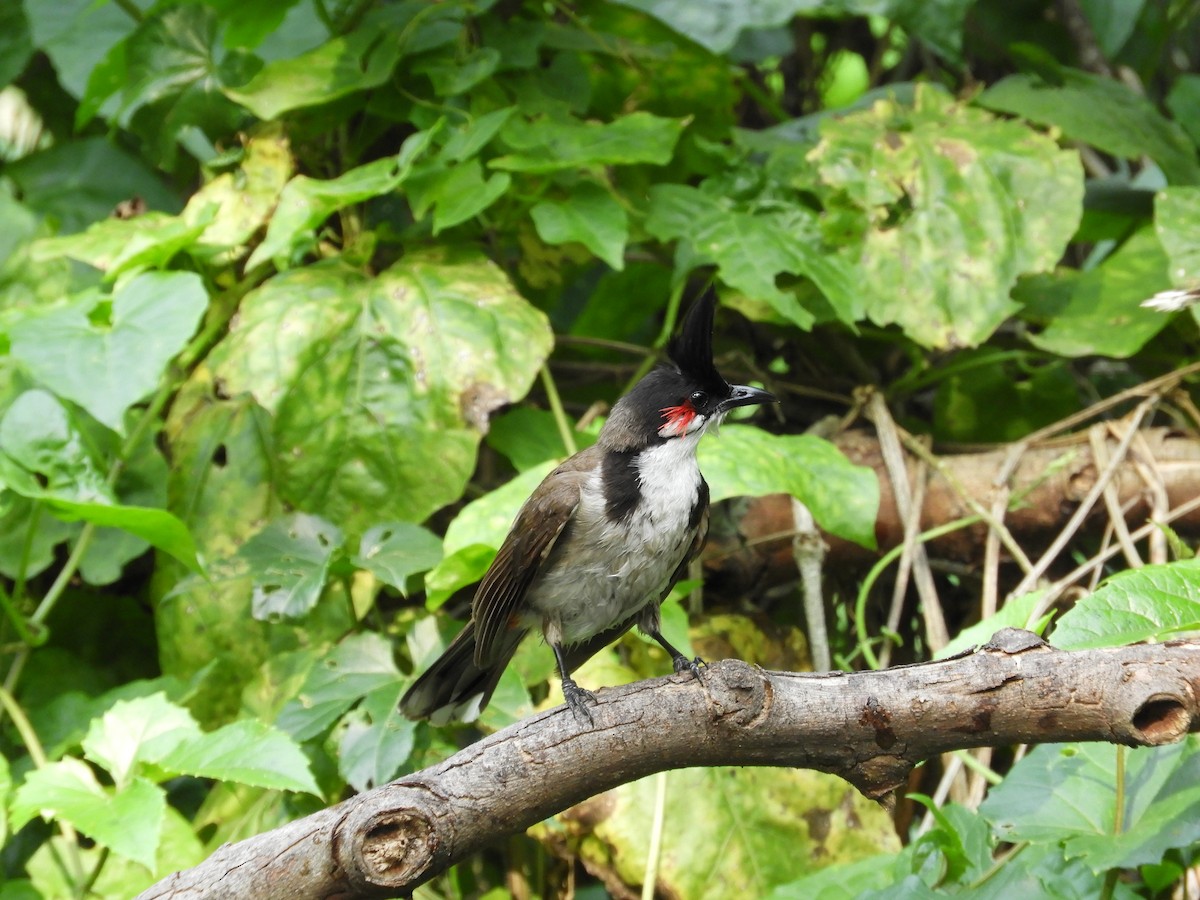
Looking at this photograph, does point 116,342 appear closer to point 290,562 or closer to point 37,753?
point 290,562

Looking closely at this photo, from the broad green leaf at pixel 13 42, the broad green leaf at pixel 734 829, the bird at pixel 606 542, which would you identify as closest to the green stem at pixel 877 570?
the broad green leaf at pixel 734 829

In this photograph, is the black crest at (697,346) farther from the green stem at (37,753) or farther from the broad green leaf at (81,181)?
the broad green leaf at (81,181)

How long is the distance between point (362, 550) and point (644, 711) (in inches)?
40.7

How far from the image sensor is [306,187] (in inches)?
107

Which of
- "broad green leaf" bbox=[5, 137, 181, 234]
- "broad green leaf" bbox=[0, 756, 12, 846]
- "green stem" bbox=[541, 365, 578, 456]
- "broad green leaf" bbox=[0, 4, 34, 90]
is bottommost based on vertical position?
"broad green leaf" bbox=[0, 756, 12, 846]

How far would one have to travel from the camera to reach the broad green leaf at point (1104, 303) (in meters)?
2.82

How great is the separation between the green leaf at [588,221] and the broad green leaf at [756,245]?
5.8 inches

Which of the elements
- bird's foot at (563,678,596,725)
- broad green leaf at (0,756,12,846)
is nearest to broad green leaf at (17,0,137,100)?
broad green leaf at (0,756,12,846)

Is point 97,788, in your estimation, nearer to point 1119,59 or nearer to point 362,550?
point 362,550

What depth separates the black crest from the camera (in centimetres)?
228

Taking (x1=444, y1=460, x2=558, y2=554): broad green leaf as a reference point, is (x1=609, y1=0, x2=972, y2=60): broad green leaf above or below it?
above

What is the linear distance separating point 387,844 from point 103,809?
0.85 metres

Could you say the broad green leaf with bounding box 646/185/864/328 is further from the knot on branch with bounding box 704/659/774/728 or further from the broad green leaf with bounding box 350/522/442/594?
the knot on branch with bounding box 704/659/774/728

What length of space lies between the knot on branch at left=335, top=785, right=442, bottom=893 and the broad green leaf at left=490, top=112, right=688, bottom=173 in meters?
1.60
